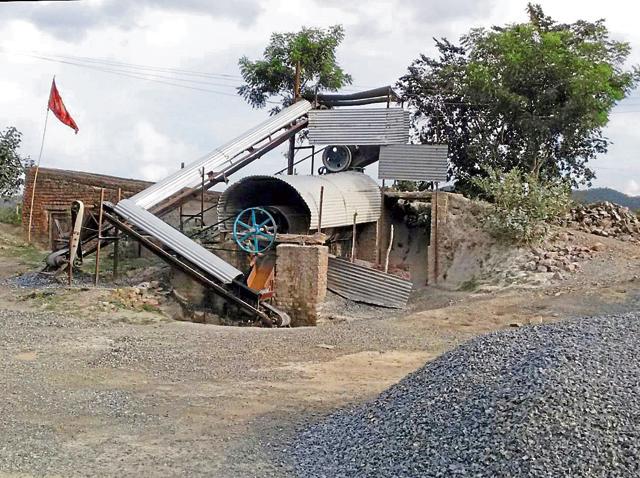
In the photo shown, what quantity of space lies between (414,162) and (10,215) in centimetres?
1280

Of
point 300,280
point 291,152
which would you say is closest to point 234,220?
point 300,280

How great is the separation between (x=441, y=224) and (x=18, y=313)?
9.76 meters

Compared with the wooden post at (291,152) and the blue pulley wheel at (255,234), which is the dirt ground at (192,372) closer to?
the blue pulley wheel at (255,234)

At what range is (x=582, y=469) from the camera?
4520mm

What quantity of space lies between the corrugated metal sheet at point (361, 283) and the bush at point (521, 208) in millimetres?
2724

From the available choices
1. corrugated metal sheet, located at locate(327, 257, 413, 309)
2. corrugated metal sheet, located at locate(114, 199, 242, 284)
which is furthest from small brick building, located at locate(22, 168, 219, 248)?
corrugated metal sheet, located at locate(327, 257, 413, 309)

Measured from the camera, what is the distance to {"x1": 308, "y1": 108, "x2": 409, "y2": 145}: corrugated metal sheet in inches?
760

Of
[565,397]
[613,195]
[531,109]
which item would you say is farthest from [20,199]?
[613,195]

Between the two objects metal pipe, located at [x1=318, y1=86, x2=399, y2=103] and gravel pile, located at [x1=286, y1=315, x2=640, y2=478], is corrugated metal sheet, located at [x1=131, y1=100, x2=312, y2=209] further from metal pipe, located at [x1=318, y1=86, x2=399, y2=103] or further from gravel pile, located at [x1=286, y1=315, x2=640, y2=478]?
gravel pile, located at [x1=286, y1=315, x2=640, y2=478]

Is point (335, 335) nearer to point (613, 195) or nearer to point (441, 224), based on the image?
point (441, 224)

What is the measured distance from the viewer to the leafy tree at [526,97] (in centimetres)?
1822

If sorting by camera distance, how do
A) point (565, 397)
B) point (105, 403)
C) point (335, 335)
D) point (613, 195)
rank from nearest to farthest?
point (565, 397) → point (105, 403) → point (335, 335) → point (613, 195)

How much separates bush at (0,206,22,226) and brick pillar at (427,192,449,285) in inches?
501

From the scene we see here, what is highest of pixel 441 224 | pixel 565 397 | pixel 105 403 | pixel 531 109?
pixel 531 109
